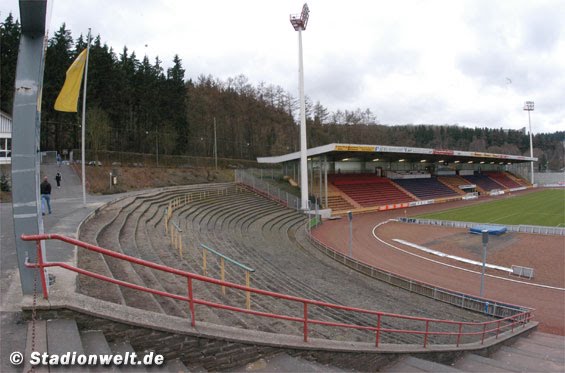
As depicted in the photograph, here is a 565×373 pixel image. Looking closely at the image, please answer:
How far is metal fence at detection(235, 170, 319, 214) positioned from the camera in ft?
118

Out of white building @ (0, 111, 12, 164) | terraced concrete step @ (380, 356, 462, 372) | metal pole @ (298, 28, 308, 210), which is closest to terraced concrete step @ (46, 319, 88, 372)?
terraced concrete step @ (380, 356, 462, 372)

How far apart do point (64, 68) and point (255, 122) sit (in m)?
37.1

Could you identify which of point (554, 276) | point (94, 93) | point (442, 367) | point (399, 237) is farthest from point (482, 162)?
point (442, 367)

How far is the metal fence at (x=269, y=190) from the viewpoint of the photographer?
3603cm

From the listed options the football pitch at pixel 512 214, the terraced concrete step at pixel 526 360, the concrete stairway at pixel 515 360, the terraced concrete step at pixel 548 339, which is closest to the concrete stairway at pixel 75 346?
the concrete stairway at pixel 515 360

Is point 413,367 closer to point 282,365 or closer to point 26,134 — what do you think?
point 282,365

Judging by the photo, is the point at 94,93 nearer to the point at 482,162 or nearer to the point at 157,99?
the point at 157,99

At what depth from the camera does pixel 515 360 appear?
10.1 m

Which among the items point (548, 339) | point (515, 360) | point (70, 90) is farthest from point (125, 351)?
point (548, 339)

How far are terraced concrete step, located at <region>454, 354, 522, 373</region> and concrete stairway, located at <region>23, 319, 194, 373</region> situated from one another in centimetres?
734

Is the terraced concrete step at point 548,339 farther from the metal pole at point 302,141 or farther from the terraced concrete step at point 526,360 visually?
the metal pole at point 302,141

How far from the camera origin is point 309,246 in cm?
2269

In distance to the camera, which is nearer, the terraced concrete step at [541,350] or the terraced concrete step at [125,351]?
the terraced concrete step at [125,351]

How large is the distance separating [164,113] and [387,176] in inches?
1434
